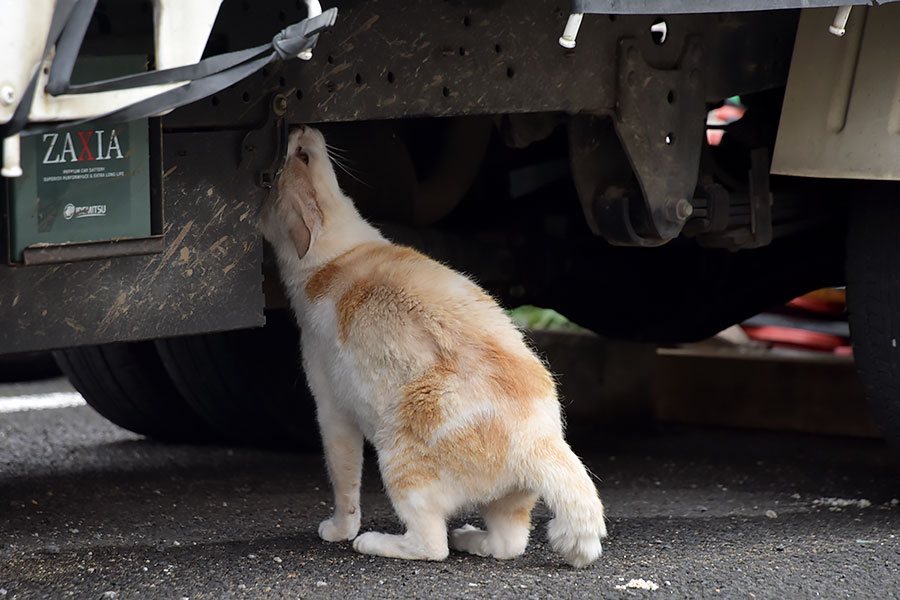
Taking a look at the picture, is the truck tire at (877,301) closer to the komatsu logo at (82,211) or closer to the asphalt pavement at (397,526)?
the asphalt pavement at (397,526)

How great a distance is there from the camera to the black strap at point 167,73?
2.25 meters

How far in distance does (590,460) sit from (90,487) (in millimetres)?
1910

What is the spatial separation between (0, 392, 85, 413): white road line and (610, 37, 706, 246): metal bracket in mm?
3565

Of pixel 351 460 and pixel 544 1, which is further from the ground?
pixel 544 1

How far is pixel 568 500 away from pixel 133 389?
8.27ft

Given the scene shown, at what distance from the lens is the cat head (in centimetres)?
333

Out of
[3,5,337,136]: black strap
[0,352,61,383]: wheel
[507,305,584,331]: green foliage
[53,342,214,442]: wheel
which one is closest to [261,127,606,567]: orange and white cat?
[3,5,337,136]: black strap

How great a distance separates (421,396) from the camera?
9.86ft

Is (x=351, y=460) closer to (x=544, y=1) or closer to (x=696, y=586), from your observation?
(x=696, y=586)

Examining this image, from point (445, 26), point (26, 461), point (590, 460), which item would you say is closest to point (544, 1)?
point (445, 26)

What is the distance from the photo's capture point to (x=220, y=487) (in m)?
4.29

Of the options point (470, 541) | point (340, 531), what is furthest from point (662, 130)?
point (340, 531)

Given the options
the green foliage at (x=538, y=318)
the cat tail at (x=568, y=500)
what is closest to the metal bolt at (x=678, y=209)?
the cat tail at (x=568, y=500)

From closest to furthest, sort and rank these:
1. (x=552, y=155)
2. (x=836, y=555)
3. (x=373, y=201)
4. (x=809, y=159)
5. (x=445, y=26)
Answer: (x=445, y=26)
(x=836, y=555)
(x=809, y=159)
(x=373, y=201)
(x=552, y=155)
